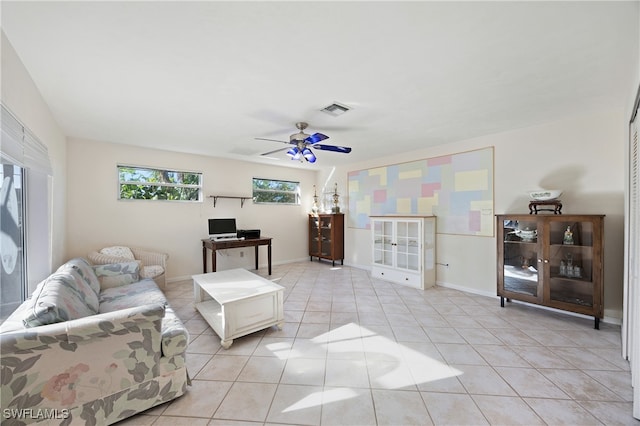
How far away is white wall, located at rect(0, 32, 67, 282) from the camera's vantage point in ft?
5.36

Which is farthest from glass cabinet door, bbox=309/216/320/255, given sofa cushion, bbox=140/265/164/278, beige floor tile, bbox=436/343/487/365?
beige floor tile, bbox=436/343/487/365

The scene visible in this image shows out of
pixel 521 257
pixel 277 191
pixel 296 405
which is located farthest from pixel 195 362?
pixel 277 191

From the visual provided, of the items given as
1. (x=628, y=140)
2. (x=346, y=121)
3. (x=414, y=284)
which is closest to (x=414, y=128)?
(x=346, y=121)

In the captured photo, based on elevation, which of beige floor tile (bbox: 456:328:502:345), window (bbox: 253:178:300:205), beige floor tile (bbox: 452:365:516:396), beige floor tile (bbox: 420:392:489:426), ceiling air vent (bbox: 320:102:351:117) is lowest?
beige floor tile (bbox: 420:392:489:426)

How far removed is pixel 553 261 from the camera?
2891 mm

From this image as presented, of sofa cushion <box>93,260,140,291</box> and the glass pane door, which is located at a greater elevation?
the glass pane door

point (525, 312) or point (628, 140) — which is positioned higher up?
point (628, 140)

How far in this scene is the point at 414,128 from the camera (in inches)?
129

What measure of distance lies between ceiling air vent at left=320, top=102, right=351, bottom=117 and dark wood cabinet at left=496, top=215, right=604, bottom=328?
95.3 inches

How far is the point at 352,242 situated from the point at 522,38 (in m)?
4.48

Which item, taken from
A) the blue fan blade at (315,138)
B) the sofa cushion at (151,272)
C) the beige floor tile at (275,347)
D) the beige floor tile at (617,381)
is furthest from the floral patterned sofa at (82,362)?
the beige floor tile at (617,381)

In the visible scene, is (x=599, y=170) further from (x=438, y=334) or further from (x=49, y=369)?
(x=49, y=369)

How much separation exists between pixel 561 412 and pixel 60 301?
3315 millimetres

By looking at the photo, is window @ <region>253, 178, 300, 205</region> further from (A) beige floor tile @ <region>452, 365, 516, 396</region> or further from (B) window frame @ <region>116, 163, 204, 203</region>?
(A) beige floor tile @ <region>452, 365, 516, 396</region>
